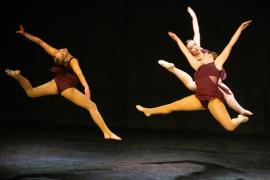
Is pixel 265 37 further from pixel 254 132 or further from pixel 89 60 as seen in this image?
pixel 89 60

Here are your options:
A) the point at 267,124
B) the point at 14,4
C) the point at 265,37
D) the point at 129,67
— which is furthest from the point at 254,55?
the point at 14,4

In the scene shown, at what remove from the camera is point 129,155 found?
6410 mm

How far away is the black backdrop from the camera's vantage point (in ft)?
24.2

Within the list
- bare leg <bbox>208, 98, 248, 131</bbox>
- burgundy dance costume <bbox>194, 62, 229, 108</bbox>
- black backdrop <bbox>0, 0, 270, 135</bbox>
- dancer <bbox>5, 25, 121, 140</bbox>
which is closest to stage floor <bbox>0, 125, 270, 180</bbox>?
black backdrop <bbox>0, 0, 270, 135</bbox>

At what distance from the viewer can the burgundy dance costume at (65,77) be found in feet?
16.0

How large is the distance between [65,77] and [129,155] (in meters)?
1.84

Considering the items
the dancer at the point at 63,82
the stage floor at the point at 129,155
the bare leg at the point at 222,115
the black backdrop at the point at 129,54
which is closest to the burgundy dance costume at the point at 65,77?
the dancer at the point at 63,82

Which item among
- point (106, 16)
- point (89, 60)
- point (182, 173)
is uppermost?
point (106, 16)

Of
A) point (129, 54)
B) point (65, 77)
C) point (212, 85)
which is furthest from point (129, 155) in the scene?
point (212, 85)

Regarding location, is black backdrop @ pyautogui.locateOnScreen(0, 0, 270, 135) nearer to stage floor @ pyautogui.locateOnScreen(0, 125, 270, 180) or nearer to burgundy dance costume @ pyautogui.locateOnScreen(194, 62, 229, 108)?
stage floor @ pyautogui.locateOnScreen(0, 125, 270, 180)

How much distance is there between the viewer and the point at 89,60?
8.16 m

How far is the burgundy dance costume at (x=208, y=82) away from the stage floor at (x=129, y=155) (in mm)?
1070

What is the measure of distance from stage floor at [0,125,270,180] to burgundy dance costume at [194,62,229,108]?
107cm

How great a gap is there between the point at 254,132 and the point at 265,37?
1401 mm
